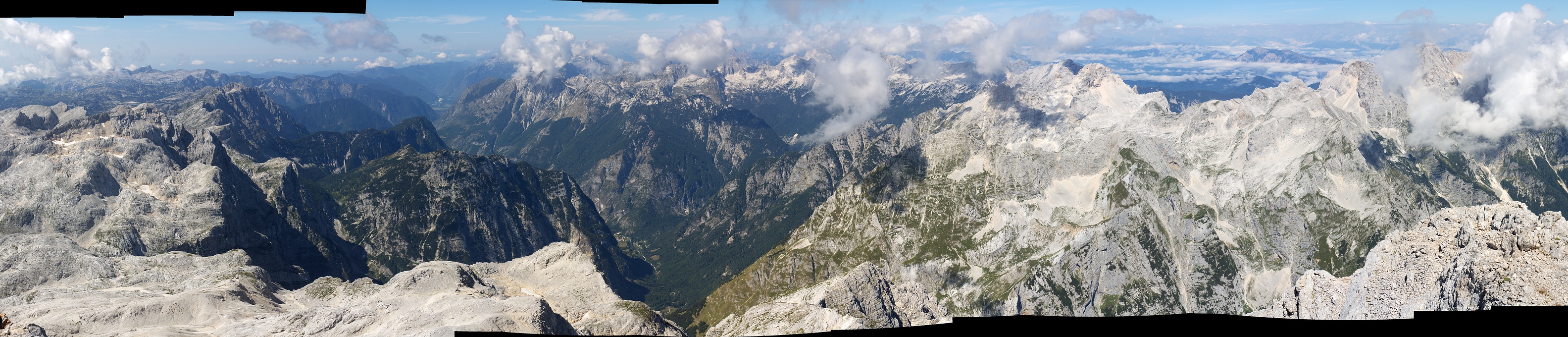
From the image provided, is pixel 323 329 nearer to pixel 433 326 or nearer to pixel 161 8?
pixel 433 326

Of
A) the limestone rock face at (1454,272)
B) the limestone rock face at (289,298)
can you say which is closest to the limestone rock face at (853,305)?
the limestone rock face at (289,298)

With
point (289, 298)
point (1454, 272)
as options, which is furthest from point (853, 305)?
point (1454, 272)

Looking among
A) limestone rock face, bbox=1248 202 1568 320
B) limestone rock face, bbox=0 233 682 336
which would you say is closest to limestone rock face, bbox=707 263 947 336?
limestone rock face, bbox=0 233 682 336

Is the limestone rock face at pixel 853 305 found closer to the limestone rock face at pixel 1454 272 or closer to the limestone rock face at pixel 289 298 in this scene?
the limestone rock face at pixel 289 298

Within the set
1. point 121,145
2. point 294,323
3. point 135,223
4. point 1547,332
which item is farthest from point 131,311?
point 121,145

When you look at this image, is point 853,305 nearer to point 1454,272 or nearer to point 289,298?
point 289,298
